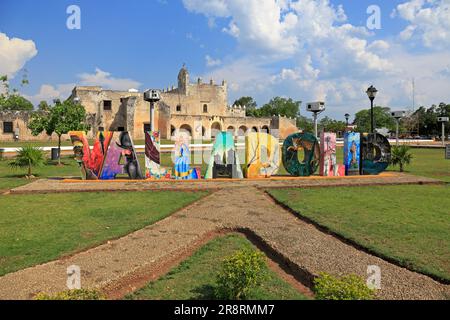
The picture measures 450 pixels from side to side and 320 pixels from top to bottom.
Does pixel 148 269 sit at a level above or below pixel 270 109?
below

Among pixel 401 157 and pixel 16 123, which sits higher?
pixel 16 123

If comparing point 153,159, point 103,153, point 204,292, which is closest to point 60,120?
point 103,153

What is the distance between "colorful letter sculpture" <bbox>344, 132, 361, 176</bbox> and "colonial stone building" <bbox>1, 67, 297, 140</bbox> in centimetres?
2791

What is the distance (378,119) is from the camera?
77375 mm

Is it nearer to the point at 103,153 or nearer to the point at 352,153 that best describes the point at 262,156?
Result: the point at 352,153

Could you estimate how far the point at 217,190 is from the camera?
11.2 m

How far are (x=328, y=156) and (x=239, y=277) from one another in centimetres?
1105

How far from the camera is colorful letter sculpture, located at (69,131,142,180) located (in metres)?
12.8

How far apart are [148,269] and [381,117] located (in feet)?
271

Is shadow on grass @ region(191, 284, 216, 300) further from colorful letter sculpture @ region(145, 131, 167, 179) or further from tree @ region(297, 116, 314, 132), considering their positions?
tree @ region(297, 116, 314, 132)

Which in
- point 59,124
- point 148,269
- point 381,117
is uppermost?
point 381,117

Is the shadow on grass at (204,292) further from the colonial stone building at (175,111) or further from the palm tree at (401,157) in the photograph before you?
the colonial stone building at (175,111)
